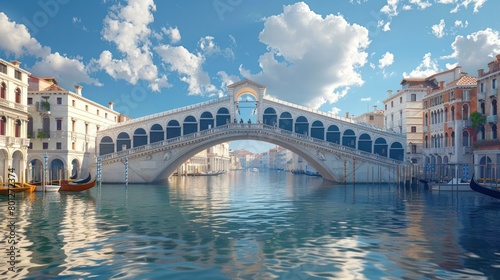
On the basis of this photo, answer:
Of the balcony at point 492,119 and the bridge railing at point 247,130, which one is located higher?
the balcony at point 492,119

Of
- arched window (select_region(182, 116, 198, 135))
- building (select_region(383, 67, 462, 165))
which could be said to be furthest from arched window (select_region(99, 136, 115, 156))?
building (select_region(383, 67, 462, 165))

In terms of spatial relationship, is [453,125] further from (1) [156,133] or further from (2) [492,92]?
(1) [156,133]

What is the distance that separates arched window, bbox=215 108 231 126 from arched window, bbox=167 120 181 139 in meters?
4.02

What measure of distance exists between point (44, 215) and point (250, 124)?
71.8 ft

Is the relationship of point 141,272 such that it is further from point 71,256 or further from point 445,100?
point 445,100

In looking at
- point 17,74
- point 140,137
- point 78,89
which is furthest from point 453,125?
point 17,74

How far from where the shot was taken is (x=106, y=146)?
3778cm

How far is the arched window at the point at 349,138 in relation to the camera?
3791 centimetres

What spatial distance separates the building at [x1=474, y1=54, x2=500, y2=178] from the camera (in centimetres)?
2767

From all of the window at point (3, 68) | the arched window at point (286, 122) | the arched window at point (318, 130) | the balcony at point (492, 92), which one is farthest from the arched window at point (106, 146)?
the balcony at point (492, 92)

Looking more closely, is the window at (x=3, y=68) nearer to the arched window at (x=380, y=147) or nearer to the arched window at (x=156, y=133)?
the arched window at (x=156, y=133)

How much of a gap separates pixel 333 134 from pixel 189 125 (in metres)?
14.8

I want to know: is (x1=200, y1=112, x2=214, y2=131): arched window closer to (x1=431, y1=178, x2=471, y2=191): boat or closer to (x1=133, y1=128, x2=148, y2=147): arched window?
(x1=133, y1=128, x2=148, y2=147): arched window

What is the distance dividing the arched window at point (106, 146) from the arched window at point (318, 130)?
20562 millimetres
